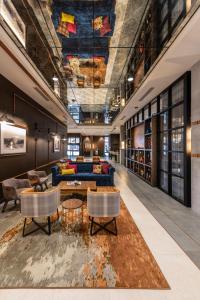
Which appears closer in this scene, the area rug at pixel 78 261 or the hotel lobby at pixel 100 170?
the area rug at pixel 78 261

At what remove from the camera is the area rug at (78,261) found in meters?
1.84

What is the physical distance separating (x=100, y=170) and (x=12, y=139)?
341cm

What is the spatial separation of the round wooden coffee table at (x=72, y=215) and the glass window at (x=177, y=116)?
3.66m

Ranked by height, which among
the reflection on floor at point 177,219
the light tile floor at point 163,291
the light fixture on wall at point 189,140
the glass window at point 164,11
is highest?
the glass window at point 164,11

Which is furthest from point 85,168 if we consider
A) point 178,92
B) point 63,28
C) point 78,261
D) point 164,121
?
point 63,28

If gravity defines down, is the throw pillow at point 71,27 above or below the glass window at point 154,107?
above

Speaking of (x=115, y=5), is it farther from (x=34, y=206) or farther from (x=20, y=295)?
(x=20, y=295)

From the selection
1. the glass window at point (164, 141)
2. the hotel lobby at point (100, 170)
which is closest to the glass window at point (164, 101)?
the hotel lobby at point (100, 170)

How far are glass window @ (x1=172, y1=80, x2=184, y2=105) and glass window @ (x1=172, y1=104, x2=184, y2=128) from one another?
210mm

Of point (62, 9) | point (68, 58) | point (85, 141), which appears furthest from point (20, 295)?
point (85, 141)

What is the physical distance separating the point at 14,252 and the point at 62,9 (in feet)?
20.0

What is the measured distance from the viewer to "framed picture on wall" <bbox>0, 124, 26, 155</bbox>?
434 cm

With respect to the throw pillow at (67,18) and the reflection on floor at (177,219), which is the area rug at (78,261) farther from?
the throw pillow at (67,18)

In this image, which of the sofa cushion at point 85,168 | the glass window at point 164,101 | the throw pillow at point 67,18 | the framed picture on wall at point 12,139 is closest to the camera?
the framed picture on wall at point 12,139
